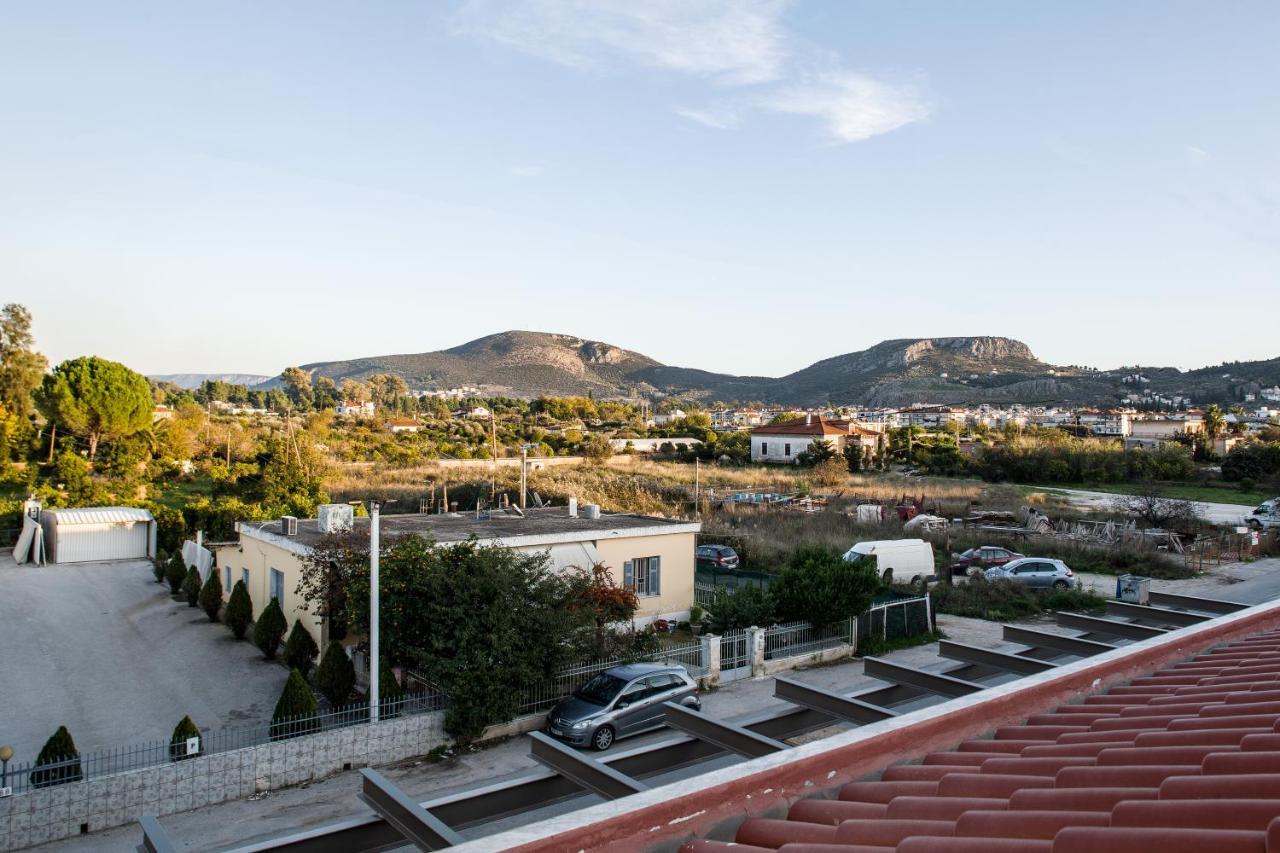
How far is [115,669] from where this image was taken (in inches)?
763

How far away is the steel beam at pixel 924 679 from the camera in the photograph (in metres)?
5.16

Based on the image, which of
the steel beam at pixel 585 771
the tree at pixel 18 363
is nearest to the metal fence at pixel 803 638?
the steel beam at pixel 585 771

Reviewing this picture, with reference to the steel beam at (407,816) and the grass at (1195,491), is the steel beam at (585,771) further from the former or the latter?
the grass at (1195,491)

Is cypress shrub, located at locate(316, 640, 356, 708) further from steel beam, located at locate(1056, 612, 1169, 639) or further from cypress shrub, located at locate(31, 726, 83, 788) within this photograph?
steel beam, located at locate(1056, 612, 1169, 639)

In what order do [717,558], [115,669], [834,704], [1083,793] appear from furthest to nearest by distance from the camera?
1. [717,558]
2. [115,669]
3. [834,704]
4. [1083,793]

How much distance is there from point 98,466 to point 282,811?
47994mm

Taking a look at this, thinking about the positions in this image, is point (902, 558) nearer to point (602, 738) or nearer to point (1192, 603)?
point (602, 738)

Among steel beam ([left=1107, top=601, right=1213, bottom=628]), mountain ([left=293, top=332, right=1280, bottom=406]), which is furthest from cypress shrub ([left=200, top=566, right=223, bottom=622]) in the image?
mountain ([left=293, top=332, right=1280, bottom=406])

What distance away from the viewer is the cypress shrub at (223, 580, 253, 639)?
21.3 meters

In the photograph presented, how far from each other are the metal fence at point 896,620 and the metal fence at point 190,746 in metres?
11.5

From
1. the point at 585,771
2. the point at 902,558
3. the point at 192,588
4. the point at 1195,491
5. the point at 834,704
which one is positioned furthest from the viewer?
the point at 1195,491

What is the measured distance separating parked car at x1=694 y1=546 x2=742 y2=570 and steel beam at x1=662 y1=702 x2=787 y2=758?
2652 centimetres

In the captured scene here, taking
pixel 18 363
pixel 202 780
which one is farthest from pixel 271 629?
pixel 18 363

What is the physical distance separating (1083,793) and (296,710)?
45.1 ft
